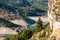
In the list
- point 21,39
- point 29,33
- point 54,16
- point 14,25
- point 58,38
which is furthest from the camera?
point 14,25

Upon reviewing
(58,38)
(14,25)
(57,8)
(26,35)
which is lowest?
(14,25)

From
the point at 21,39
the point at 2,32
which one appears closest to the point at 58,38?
the point at 21,39

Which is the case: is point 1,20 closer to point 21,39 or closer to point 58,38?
A: point 21,39

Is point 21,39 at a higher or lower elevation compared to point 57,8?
lower

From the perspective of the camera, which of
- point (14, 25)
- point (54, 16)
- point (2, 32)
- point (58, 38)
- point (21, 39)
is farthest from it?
point (14, 25)

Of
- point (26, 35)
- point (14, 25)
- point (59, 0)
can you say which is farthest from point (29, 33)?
point (14, 25)

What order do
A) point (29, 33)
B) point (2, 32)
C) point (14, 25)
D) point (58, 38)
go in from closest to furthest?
point (58, 38), point (29, 33), point (2, 32), point (14, 25)

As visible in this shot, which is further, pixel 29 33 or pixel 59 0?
pixel 29 33

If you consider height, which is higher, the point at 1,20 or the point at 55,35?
the point at 55,35

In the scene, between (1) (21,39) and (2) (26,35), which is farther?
(2) (26,35)

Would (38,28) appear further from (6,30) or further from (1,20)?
(1,20)
